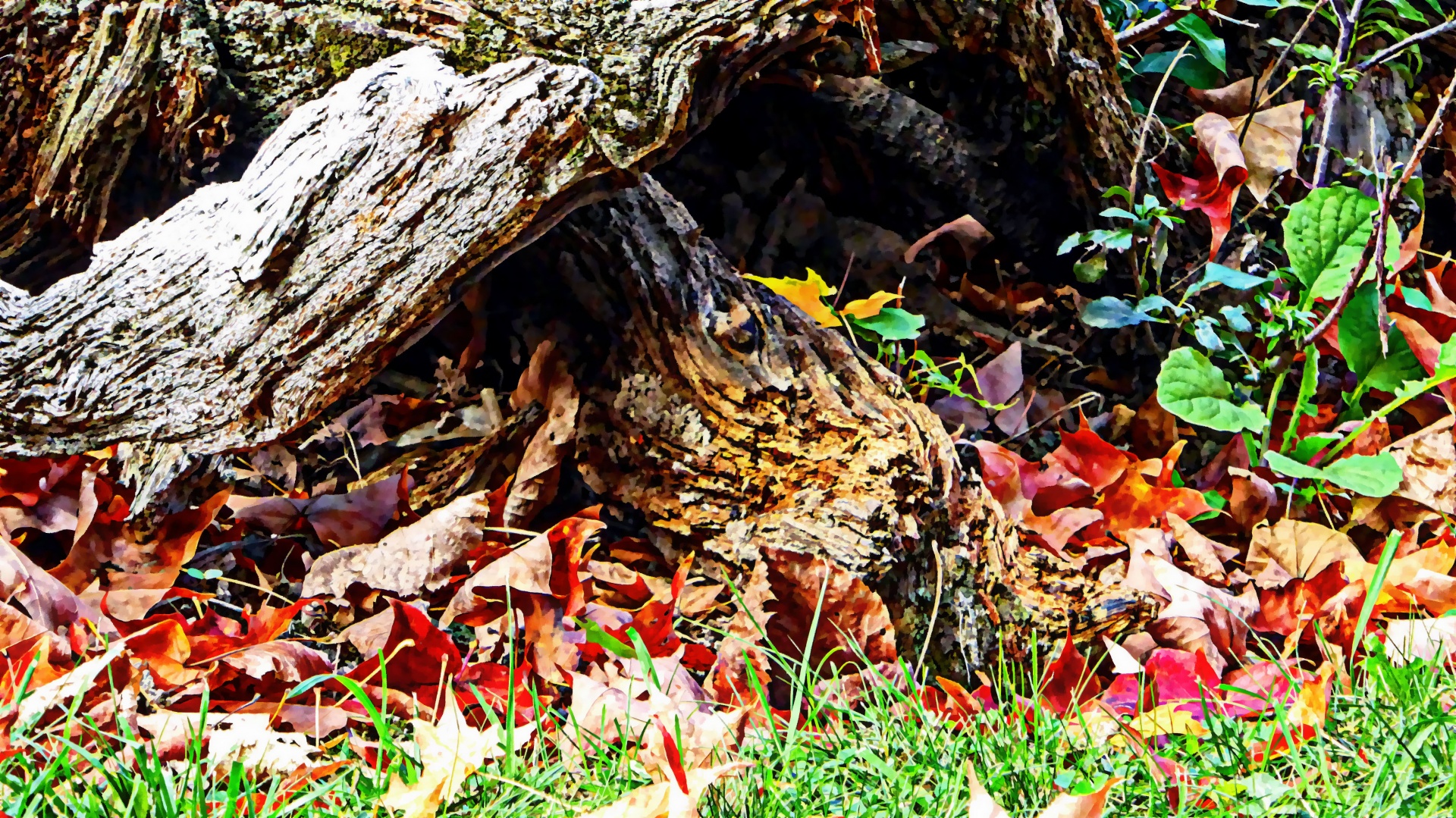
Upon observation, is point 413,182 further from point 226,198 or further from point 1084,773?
point 1084,773

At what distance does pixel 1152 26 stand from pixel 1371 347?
2.86 feet

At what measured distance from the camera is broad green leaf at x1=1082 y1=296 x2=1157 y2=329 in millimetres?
2297

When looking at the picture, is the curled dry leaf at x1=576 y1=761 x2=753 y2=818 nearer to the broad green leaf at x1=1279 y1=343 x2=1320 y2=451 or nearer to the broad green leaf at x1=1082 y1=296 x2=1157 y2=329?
the broad green leaf at x1=1082 y1=296 x2=1157 y2=329

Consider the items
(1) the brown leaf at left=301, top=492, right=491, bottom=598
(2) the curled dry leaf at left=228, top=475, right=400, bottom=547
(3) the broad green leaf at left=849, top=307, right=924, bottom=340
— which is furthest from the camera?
(3) the broad green leaf at left=849, top=307, right=924, bottom=340

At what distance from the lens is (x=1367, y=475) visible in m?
2.11

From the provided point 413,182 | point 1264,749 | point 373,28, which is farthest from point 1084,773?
point 373,28

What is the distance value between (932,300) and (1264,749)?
1.38 meters

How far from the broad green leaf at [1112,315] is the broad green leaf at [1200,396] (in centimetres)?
16

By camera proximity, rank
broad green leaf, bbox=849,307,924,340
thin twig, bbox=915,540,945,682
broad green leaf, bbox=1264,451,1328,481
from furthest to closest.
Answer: broad green leaf, bbox=849,307,924,340
broad green leaf, bbox=1264,451,1328,481
thin twig, bbox=915,540,945,682

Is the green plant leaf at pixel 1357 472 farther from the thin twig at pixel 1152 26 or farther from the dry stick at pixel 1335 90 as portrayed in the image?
the thin twig at pixel 1152 26

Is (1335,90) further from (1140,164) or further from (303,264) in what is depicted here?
(303,264)

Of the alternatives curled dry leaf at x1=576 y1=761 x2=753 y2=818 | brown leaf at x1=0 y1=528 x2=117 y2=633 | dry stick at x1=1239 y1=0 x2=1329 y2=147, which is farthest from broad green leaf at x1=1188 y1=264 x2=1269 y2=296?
brown leaf at x1=0 y1=528 x2=117 y2=633

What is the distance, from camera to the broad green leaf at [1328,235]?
87.3 inches

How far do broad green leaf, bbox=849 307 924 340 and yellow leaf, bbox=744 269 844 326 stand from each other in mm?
84
